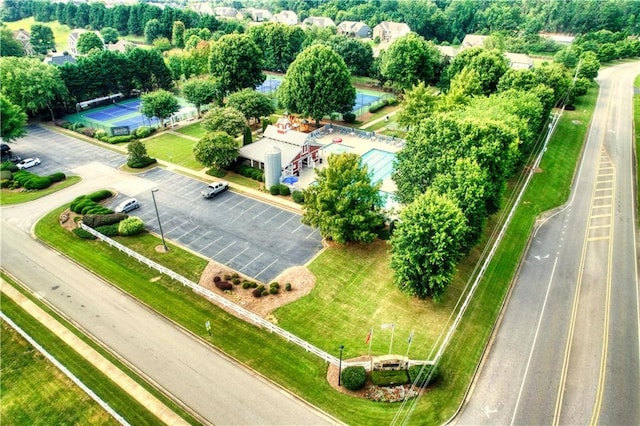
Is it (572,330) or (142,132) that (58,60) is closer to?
(142,132)

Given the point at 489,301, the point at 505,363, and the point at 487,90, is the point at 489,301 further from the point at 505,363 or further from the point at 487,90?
the point at 487,90

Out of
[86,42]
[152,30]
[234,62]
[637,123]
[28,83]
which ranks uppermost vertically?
[234,62]

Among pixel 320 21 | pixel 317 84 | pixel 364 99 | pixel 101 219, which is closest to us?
pixel 101 219

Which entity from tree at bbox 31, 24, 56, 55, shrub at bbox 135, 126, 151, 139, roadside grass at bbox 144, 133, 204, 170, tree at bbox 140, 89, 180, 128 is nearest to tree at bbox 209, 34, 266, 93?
tree at bbox 140, 89, 180, 128

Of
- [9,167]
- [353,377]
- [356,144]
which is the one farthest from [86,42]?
[353,377]

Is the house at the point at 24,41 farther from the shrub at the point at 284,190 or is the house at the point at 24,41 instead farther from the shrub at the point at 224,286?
the shrub at the point at 224,286

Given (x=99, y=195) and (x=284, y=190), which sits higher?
(x=284, y=190)
